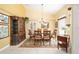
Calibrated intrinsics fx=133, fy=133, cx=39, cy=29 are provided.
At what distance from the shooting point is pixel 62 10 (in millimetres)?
3588

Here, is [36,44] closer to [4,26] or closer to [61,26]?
[61,26]

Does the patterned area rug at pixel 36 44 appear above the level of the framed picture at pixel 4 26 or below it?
below

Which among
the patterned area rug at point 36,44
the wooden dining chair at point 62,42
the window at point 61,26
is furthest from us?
the patterned area rug at point 36,44

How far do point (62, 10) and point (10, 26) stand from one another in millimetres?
1637

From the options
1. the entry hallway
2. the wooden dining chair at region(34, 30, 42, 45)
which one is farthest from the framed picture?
the wooden dining chair at region(34, 30, 42, 45)

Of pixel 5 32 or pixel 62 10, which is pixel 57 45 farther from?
pixel 5 32

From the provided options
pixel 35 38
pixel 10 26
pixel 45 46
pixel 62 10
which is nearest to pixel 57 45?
pixel 45 46

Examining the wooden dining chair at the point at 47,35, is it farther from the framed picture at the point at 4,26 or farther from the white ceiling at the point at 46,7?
the framed picture at the point at 4,26

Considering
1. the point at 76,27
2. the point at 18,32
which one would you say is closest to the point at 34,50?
the point at 18,32

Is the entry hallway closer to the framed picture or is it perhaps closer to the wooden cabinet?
the wooden cabinet

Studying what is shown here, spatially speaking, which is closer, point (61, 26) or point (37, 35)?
point (61, 26)

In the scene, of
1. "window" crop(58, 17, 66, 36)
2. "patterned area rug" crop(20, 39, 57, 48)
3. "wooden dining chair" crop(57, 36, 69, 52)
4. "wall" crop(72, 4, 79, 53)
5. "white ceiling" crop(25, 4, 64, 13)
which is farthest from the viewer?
"patterned area rug" crop(20, 39, 57, 48)

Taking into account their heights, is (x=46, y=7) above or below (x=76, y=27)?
above

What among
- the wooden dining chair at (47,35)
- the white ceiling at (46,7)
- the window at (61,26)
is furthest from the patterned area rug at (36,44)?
the white ceiling at (46,7)
